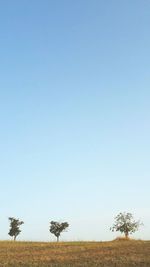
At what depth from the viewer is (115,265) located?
44.7 m

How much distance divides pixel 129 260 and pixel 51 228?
6041 centimetres

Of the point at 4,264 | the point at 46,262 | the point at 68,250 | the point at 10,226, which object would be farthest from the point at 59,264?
the point at 10,226

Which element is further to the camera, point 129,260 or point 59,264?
point 129,260

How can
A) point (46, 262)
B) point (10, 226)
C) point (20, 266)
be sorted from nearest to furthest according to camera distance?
point (20, 266)
point (46, 262)
point (10, 226)

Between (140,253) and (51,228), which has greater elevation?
(51,228)

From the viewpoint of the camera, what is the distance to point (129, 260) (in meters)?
48.8

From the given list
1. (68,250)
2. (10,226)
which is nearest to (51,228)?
(10,226)

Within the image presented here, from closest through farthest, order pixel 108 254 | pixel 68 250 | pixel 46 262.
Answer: pixel 46 262 → pixel 108 254 → pixel 68 250

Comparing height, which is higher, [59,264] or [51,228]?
[51,228]

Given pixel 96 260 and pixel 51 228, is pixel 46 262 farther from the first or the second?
pixel 51 228

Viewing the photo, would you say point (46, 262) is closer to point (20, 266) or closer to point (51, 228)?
point (20, 266)

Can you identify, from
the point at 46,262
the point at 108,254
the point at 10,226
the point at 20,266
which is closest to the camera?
the point at 20,266

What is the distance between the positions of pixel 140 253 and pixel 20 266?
1816 centimetres

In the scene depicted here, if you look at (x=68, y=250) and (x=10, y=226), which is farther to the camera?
(x=10, y=226)
